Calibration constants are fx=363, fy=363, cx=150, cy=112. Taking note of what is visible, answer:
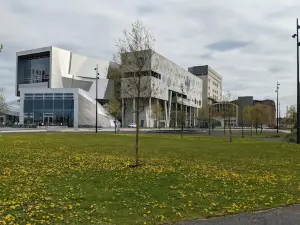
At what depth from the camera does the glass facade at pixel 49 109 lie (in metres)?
96.9

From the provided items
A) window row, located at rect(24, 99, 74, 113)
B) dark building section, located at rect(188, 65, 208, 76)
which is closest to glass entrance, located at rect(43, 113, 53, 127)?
window row, located at rect(24, 99, 74, 113)

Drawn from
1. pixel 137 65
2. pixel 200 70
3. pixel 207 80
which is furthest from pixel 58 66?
pixel 137 65

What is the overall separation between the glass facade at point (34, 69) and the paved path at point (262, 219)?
11556 cm

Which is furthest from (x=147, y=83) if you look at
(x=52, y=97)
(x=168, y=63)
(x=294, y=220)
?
(x=168, y=63)

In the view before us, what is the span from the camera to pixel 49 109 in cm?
9694

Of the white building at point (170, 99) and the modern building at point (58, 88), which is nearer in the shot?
the modern building at point (58, 88)

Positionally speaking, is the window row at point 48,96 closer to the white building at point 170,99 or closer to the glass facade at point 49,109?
the glass facade at point 49,109

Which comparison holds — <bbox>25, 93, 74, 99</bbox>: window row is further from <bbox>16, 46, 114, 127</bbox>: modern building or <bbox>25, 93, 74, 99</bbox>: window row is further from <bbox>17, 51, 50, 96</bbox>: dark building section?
<bbox>17, 51, 50, 96</bbox>: dark building section

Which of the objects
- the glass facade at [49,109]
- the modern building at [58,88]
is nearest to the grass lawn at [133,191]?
the modern building at [58,88]

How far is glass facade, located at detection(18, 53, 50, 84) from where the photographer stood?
11719cm

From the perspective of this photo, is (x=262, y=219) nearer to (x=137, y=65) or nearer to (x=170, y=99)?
(x=137, y=65)

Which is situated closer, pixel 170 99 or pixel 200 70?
pixel 170 99

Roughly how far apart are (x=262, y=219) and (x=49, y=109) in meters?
94.9

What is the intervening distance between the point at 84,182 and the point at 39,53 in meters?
114
